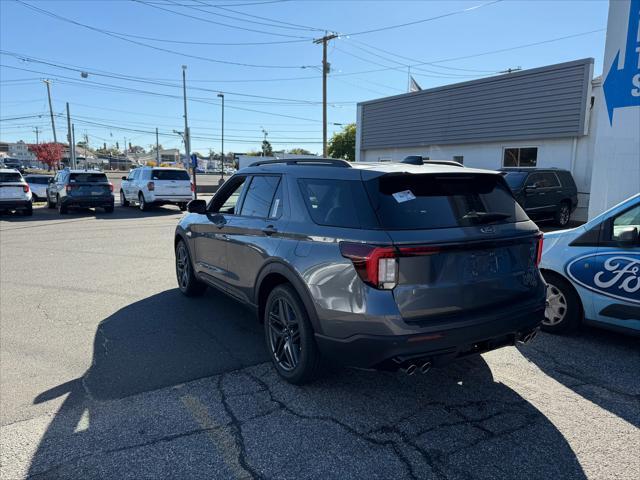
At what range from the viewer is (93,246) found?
35.7 ft

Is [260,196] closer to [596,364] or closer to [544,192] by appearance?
[596,364]

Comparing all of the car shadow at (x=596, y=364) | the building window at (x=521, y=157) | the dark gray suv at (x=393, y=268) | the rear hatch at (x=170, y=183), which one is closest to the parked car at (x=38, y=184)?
the rear hatch at (x=170, y=183)

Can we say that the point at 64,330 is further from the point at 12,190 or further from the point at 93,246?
the point at 12,190

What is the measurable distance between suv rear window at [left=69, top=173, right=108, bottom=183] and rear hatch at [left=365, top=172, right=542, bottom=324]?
59.0 feet

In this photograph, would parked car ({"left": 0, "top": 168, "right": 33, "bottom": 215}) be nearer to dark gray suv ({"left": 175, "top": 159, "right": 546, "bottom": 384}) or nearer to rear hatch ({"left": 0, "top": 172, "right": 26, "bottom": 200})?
rear hatch ({"left": 0, "top": 172, "right": 26, "bottom": 200})

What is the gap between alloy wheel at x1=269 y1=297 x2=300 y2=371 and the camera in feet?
12.0

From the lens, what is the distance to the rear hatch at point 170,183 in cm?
1895

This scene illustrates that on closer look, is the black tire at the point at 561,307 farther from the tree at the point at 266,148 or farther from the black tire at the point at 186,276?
the tree at the point at 266,148

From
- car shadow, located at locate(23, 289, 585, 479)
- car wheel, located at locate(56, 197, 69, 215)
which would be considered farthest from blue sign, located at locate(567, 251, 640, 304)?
car wheel, located at locate(56, 197, 69, 215)

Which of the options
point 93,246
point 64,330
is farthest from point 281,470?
point 93,246

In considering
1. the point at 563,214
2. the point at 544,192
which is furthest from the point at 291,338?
the point at 563,214

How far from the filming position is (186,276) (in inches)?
248

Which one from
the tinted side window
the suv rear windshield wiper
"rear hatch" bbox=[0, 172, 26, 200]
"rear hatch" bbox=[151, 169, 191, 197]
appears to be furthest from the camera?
"rear hatch" bbox=[151, 169, 191, 197]

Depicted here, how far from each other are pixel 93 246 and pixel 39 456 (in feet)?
29.0
